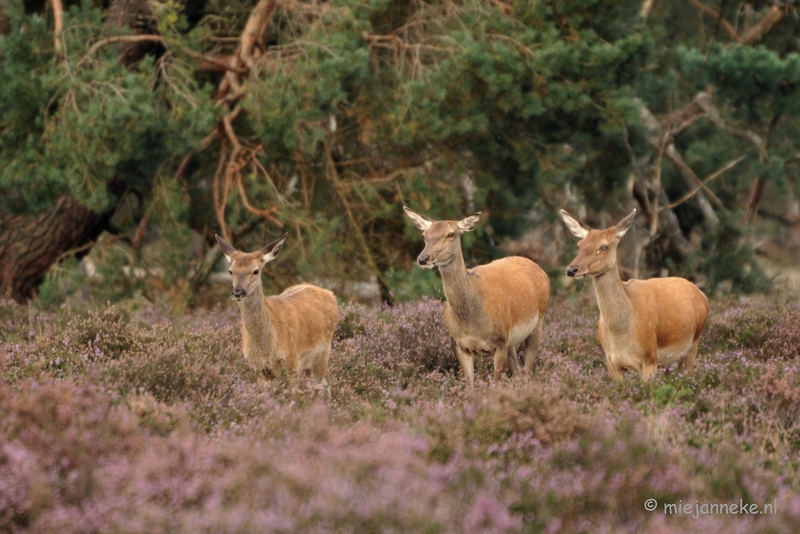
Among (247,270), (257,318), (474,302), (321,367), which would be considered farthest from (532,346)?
(247,270)

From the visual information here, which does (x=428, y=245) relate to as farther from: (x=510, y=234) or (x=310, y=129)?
(x=510, y=234)

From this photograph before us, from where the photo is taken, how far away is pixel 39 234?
16.3m

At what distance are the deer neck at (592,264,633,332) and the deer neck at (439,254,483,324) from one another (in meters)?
1.07

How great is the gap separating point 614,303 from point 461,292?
130 centimetres

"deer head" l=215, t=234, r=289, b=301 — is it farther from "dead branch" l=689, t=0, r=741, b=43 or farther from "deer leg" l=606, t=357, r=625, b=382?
"dead branch" l=689, t=0, r=741, b=43

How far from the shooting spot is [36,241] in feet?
53.7

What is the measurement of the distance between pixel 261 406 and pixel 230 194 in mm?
8432

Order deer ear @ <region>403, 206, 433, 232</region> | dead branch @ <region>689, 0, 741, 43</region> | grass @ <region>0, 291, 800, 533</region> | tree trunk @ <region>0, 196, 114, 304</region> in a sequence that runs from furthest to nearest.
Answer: dead branch @ <region>689, 0, 741, 43</region> < tree trunk @ <region>0, 196, 114, 304</region> < deer ear @ <region>403, 206, 433, 232</region> < grass @ <region>0, 291, 800, 533</region>

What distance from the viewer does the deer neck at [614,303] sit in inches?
344

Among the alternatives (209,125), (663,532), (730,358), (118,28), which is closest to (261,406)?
(663,532)

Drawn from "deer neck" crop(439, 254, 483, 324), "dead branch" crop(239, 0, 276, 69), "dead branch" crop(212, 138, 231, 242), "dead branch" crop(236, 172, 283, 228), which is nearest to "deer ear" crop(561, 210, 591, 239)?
"deer neck" crop(439, 254, 483, 324)

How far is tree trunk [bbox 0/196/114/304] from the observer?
16234mm

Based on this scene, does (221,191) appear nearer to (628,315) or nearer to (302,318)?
(302,318)

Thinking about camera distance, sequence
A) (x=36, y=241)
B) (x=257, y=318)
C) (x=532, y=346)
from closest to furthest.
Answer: (x=257, y=318), (x=532, y=346), (x=36, y=241)
